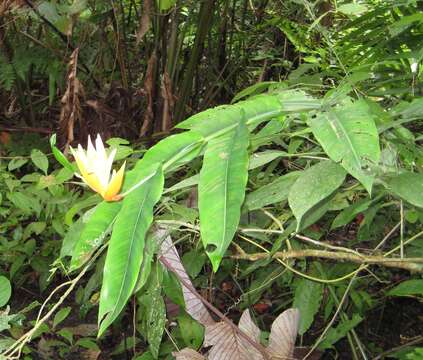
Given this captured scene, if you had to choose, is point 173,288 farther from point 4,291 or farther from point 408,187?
point 408,187

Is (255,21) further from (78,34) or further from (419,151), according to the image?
(419,151)

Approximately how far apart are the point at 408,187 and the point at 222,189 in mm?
234

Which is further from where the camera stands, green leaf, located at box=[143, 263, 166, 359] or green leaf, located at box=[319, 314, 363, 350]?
green leaf, located at box=[319, 314, 363, 350]

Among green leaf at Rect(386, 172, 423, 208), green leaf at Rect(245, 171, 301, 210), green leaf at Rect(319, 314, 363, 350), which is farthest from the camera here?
green leaf at Rect(319, 314, 363, 350)

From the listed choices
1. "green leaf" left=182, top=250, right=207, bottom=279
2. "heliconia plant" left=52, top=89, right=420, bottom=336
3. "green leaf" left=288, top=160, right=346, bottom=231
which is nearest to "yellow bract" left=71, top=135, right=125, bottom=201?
"heliconia plant" left=52, top=89, right=420, bottom=336

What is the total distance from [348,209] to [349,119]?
40 centimetres

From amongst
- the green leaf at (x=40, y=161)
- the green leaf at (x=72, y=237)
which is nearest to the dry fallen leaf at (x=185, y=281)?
the green leaf at (x=72, y=237)

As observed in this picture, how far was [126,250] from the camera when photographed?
44cm

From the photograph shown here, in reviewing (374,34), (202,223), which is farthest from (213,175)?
(374,34)

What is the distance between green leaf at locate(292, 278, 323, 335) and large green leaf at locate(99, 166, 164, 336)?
778mm

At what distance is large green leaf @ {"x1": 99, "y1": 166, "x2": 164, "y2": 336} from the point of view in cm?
43

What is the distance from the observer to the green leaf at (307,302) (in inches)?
45.5

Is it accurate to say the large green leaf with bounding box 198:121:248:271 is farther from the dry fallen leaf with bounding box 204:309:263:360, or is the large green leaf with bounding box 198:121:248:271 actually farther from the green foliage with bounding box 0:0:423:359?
the dry fallen leaf with bounding box 204:309:263:360

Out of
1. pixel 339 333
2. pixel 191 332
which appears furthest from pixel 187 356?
pixel 339 333
